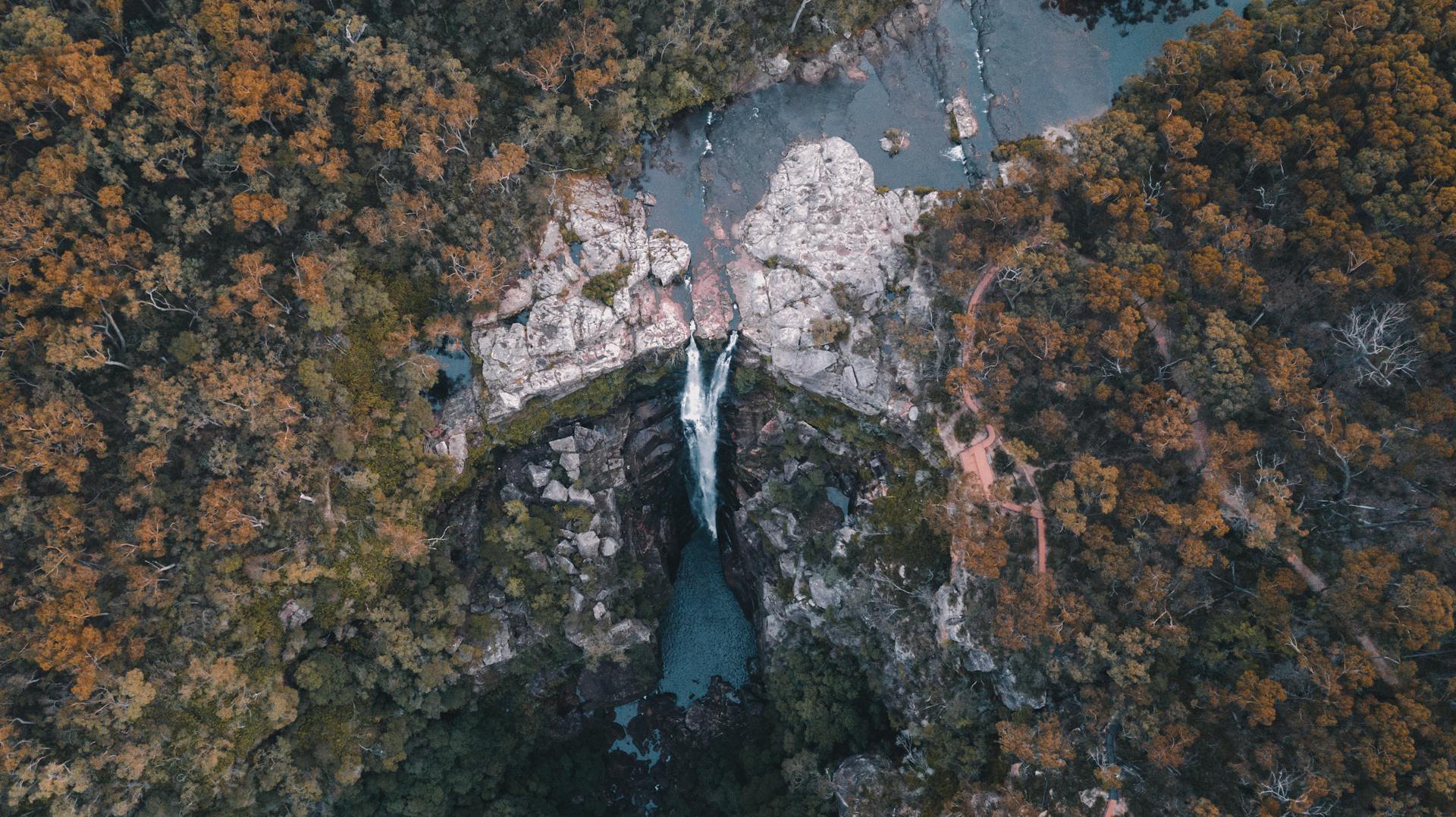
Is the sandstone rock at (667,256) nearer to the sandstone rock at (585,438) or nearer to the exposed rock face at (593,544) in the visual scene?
the exposed rock face at (593,544)

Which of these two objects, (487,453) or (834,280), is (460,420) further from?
(834,280)

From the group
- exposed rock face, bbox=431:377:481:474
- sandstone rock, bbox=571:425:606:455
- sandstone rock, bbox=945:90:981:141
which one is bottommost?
sandstone rock, bbox=571:425:606:455

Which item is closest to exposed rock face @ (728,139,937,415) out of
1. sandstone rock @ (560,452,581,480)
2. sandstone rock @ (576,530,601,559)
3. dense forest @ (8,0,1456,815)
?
dense forest @ (8,0,1456,815)

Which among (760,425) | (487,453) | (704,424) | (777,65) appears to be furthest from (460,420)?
(777,65)

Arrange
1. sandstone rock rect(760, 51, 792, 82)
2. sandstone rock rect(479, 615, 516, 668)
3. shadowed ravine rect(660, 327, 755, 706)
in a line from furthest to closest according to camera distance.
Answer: shadowed ravine rect(660, 327, 755, 706)
sandstone rock rect(760, 51, 792, 82)
sandstone rock rect(479, 615, 516, 668)

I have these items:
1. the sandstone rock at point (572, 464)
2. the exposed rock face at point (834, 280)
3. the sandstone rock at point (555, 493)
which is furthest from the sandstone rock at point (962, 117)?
the sandstone rock at point (555, 493)

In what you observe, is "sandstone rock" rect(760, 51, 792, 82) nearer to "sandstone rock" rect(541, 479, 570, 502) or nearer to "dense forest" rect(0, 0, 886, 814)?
"dense forest" rect(0, 0, 886, 814)
